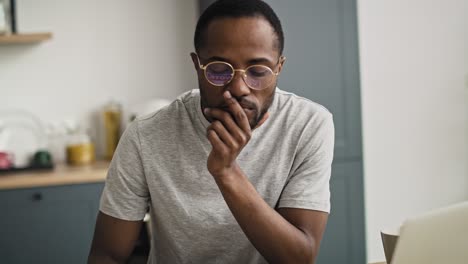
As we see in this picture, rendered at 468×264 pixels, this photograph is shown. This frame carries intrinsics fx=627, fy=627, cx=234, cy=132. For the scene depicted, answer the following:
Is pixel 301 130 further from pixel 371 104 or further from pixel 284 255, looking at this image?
pixel 371 104

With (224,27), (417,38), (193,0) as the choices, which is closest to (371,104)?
(417,38)

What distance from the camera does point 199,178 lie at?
1395mm

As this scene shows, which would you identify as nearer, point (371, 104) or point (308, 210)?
point (308, 210)

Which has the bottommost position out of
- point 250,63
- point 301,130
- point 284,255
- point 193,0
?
point 284,255

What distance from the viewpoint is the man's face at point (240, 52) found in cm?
122

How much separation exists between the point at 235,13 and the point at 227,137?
0.86 feet

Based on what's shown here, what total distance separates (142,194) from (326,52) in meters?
1.71

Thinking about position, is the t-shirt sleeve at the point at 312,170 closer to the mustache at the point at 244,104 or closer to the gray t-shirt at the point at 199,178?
the gray t-shirt at the point at 199,178

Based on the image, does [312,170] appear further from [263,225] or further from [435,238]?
[435,238]

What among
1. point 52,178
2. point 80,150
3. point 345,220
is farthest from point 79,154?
point 345,220

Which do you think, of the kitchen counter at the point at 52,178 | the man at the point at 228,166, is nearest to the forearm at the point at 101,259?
the man at the point at 228,166

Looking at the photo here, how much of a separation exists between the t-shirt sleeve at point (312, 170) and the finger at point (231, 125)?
0.73 ft

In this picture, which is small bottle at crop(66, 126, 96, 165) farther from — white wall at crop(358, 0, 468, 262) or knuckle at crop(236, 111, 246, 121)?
knuckle at crop(236, 111, 246, 121)

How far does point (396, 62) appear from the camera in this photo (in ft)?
10.6
